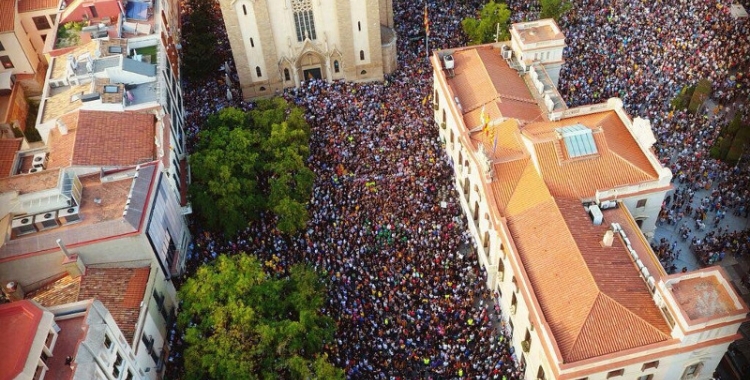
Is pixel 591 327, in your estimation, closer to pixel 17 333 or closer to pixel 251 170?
pixel 251 170

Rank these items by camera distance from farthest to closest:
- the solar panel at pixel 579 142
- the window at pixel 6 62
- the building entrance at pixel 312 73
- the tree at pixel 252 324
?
1. the building entrance at pixel 312 73
2. the window at pixel 6 62
3. the solar panel at pixel 579 142
4. the tree at pixel 252 324

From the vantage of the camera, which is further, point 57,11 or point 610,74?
point 57,11

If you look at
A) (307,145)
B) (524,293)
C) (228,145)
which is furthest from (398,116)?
(524,293)

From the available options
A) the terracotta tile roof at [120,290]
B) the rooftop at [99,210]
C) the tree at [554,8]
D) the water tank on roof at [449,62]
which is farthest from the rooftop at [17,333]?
the tree at [554,8]

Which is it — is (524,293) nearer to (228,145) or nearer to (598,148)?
(598,148)

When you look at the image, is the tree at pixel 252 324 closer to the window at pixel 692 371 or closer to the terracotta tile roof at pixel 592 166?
the terracotta tile roof at pixel 592 166
